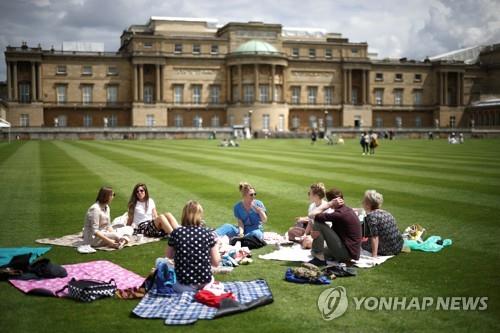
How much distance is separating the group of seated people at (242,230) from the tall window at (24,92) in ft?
318

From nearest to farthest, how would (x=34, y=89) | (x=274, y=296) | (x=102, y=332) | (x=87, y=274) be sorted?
(x=102, y=332)
(x=274, y=296)
(x=87, y=274)
(x=34, y=89)

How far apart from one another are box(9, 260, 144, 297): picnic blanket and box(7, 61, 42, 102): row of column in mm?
98717

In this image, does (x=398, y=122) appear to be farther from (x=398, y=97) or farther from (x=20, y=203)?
(x=20, y=203)

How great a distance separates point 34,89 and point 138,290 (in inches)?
3987

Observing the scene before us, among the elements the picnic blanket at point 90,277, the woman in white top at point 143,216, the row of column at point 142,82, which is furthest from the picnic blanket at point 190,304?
the row of column at point 142,82

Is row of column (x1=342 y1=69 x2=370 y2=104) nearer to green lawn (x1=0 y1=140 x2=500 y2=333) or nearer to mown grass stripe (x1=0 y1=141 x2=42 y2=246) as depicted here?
green lawn (x1=0 y1=140 x2=500 y2=333)

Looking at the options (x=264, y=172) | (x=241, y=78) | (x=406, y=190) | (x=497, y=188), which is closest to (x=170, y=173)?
(x=264, y=172)

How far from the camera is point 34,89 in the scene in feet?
337

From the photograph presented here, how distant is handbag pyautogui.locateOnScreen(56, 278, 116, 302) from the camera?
9.59 metres

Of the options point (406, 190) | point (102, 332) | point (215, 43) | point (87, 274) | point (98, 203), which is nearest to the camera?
point (102, 332)

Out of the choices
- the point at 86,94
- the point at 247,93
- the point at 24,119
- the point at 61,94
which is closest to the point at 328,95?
the point at 247,93

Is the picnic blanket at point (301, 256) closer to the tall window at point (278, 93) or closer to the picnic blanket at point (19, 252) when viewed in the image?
the picnic blanket at point (19, 252)

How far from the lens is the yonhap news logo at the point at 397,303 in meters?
9.04

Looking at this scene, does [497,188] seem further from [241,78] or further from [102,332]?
[241,78]
